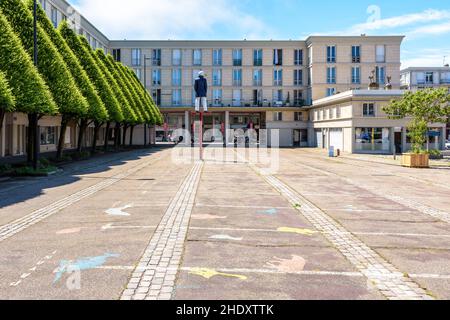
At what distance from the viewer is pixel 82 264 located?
6.88m

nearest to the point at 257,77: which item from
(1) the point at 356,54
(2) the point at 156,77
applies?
(1) the point at 356,54

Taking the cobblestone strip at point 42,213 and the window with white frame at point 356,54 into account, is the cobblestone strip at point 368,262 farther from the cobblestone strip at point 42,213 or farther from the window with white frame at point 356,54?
the window with white frame at point 356,54

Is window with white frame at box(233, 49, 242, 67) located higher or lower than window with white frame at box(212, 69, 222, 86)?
higher

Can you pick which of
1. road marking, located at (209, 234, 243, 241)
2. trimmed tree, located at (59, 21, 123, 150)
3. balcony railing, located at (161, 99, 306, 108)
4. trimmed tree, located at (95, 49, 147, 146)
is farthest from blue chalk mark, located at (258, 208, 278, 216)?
balcony railing, located at (161, 99, 306, 108)

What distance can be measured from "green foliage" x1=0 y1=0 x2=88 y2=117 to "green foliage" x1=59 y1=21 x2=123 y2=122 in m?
8.26

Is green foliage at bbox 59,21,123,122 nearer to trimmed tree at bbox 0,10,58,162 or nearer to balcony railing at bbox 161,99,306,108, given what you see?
trimmed tree at bbox 0,10,58,162

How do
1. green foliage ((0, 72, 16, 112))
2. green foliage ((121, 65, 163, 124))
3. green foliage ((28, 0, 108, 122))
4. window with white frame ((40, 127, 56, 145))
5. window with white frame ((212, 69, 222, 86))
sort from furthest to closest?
window with white frame ((212, 69, 222, 86)) → green foliage ((121, 65, 163, 124)) → window with white frame ((40, 127, 56, 145)) → green foliage ((28, 0, 108, 122)) → green foliage ((0, 72, 16, 112))

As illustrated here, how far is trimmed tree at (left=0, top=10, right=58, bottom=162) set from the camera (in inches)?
817

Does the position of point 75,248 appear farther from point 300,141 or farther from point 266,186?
point 300,141

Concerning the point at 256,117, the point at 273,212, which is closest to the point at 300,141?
the point at 256,117

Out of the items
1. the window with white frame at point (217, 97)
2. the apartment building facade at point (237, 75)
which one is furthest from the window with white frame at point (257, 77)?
the window with white frame at point (217, 97)

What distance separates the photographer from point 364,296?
5.57 meters

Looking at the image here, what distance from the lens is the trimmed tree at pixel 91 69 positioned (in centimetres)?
3397
